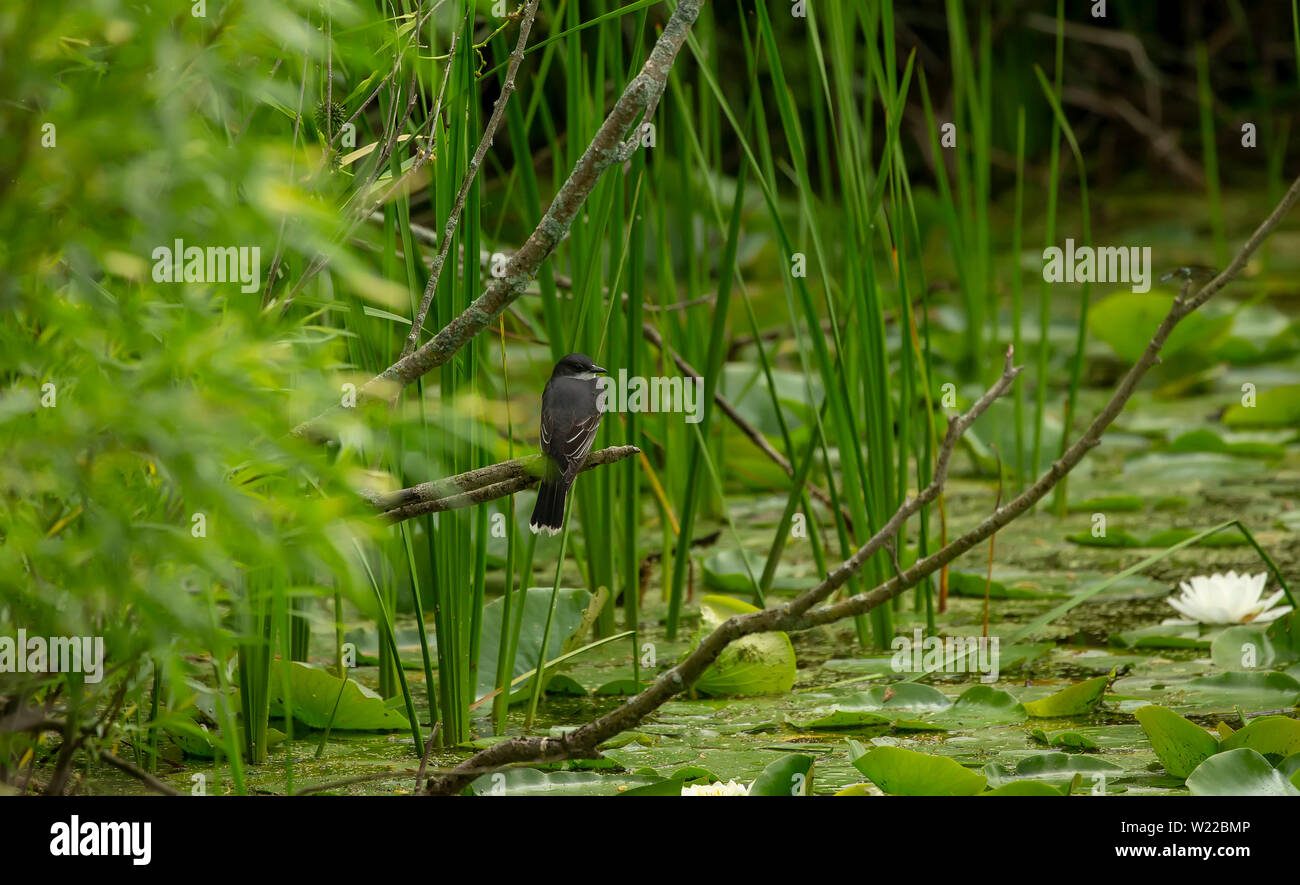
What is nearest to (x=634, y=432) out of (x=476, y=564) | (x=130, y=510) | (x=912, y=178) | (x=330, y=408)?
(x=476, y=564)

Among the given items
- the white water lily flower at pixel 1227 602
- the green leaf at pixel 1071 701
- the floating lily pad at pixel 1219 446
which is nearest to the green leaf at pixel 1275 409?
the floating lily pad at pixel 1219 446

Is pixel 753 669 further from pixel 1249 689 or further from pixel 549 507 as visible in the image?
pixel 1249 689

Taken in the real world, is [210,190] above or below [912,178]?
below

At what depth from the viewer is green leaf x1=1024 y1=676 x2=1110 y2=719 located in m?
1.70

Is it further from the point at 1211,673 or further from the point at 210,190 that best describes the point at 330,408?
the point at 1211,673

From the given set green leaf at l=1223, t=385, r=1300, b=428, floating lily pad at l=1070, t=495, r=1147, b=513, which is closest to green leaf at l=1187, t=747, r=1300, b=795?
floating lily pad at l=1070, t=495, r=1147, b=513

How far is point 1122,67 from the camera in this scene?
721 centimetres

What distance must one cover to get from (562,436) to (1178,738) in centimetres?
79

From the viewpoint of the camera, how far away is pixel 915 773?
137 centimetres

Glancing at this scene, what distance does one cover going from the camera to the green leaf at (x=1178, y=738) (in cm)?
145

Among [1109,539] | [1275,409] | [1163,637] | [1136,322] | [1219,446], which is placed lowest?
[1163,637]

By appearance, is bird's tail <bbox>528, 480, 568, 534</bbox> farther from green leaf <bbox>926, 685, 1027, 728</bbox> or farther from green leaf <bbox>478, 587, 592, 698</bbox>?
green leaf <bbox>926, 685, 1027, 728</bbox>

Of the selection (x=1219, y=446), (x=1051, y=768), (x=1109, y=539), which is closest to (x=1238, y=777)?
(x=1051, y=768)
